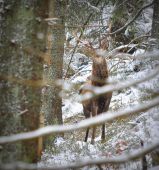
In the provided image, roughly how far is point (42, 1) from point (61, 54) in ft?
18.6

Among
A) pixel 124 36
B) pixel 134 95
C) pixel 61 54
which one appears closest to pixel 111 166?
pixel 61 54

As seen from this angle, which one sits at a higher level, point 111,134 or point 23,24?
point 23,24

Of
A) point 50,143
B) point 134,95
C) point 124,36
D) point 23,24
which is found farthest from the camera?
point 124,36

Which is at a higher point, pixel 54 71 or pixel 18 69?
pixel 18 69

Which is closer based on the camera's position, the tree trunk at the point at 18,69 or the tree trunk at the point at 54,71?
the tree trunk at the point at 18,69

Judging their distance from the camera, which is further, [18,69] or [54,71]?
[54,71]

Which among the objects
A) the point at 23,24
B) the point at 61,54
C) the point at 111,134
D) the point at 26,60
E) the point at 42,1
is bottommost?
the point at 111,134

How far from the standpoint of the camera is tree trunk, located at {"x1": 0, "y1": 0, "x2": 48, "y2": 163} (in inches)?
135

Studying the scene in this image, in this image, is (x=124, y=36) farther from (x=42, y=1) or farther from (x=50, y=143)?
(x=42, y=1)

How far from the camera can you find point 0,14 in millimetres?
3510

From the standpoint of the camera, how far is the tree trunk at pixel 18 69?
11.3 feet

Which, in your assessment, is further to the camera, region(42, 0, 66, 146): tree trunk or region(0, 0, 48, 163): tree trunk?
region(42, 0, 66, 146): tree trunk

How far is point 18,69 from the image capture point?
3.46m

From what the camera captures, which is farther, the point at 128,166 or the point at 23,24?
the point at 128,166
